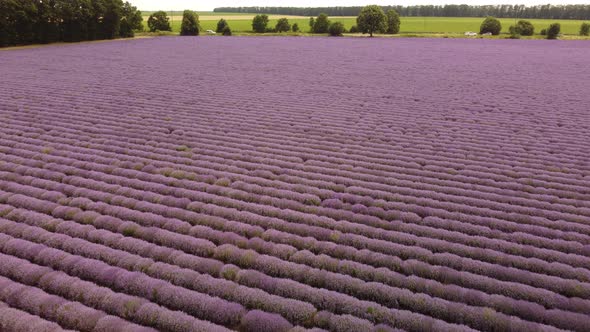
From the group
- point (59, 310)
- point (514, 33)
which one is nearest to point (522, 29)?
point (514, 33)

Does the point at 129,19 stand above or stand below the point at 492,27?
above

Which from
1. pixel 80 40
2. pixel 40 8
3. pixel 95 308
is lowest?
pixel 95 308

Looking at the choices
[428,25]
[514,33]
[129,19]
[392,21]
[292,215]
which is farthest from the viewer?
[428,25]

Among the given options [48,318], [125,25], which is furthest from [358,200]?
[125,25]

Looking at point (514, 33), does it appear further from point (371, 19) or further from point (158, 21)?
point (158, 21)

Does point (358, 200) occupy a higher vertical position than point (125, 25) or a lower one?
lower

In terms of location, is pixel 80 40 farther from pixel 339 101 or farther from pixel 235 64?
pixel 339 101

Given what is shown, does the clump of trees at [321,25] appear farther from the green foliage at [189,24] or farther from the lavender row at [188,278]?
the lavender row at [188,278]

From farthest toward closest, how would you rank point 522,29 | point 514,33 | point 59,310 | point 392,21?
point 392,21 → point 522,29 → point 514,33 → point 59,310
